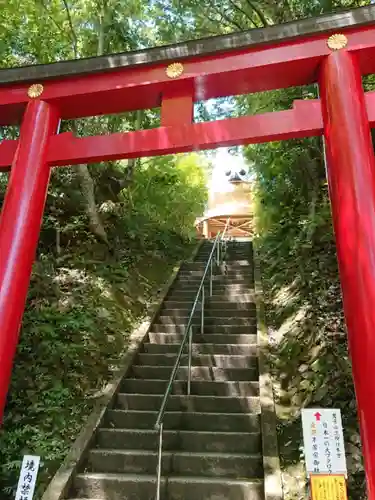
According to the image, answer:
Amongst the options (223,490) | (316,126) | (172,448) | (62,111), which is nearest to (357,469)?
(223,490)

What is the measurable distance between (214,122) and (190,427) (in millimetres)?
3357

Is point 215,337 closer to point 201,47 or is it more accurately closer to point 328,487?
point 328,487

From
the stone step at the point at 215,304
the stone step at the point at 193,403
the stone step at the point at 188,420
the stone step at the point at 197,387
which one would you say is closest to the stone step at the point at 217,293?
the stone step at the point at 215,304

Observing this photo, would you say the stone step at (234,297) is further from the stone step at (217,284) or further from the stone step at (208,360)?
the stone step at (208,360)

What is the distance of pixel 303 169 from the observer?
9539 mm

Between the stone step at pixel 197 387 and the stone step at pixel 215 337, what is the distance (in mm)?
1172

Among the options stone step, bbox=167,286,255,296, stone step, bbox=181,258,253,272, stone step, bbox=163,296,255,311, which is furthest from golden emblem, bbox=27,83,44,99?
stone step, bbox=181,258,253,272

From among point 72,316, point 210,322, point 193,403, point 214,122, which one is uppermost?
point 214,122

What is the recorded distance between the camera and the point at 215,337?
22.2 feet

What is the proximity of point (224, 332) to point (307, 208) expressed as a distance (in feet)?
12.5

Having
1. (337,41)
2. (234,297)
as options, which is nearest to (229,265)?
(234,297)

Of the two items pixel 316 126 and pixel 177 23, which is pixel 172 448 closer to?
pixel 316 126

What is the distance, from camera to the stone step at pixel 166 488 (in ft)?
13.2

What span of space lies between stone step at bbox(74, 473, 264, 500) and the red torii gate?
1.39m
